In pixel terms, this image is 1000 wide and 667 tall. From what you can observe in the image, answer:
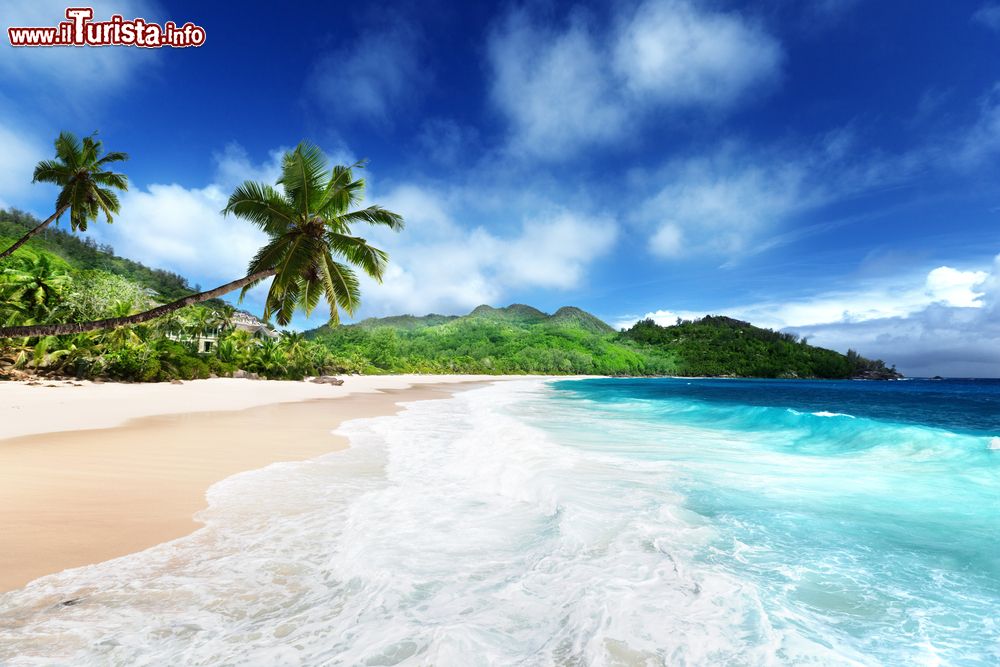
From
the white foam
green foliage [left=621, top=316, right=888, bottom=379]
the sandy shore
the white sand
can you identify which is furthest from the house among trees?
green foliage [left=621, top=316, right=888, bottom=379]

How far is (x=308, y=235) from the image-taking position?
1233cm

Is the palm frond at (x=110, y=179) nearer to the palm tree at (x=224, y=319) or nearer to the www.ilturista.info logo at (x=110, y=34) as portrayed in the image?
the www.ilturista.info logo at (x=110, y=34)

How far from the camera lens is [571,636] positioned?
3.25 m

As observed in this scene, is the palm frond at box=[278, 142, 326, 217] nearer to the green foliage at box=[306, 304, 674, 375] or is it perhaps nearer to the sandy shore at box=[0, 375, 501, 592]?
the sandy shore at box=[0, 375, 501, 592]

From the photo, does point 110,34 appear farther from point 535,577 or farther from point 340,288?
point 535,577

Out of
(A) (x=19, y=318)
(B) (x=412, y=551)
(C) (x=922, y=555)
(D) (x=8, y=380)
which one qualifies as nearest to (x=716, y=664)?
(B) (x=412, y=551)

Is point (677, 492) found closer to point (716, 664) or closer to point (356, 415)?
point (716, 664)

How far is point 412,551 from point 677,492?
483 centimetres

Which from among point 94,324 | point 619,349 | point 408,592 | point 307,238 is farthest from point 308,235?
point 619,349

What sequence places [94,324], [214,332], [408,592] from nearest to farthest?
[408,592] → [94,324] → [214,332]

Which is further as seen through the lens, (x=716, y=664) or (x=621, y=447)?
(x=621, y=447)

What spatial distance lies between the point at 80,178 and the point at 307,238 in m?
16.2

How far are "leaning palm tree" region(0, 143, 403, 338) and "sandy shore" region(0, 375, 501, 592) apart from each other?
3666 millimetres

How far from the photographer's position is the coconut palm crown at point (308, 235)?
39.2 ft
